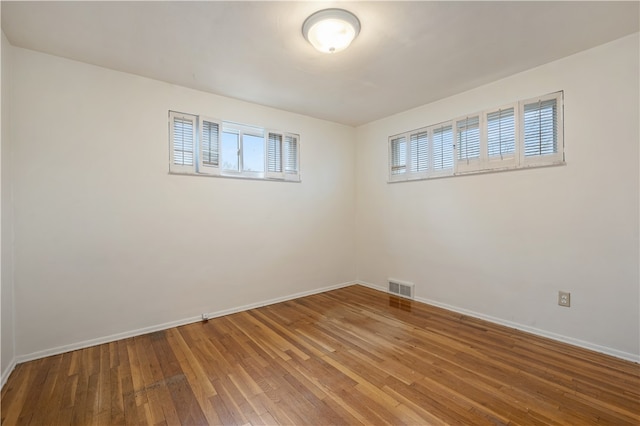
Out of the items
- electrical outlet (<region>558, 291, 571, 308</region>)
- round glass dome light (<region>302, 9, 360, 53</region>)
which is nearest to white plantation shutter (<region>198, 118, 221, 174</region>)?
round glass dome light (<region>302, 9, 360, 53</region>)

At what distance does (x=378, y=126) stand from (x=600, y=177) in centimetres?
267

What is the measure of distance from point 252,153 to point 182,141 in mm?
841

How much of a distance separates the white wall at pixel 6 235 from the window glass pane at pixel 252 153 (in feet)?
6.60

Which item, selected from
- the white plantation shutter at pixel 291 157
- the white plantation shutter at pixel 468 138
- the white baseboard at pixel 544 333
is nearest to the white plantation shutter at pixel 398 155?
the white plantation shutter at pixel 468 138

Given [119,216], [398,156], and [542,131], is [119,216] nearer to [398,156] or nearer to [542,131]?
[398,156]

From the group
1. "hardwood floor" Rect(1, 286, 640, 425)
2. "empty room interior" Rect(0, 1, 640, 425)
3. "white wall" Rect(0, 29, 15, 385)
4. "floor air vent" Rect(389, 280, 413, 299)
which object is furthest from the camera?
"floor air vent" Rect(389, 280, 413, 299)

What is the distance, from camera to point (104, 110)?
8.77ft

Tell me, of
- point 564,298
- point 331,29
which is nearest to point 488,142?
point 564,298

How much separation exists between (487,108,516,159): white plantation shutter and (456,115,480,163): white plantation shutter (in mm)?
128

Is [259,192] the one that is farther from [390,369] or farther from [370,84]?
[390,369]

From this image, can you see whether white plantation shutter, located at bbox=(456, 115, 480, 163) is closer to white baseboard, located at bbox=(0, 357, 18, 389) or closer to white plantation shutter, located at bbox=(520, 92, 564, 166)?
white plantation shutter, located at bbox=(520, 92, 564, 166)

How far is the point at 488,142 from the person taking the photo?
3.11 m

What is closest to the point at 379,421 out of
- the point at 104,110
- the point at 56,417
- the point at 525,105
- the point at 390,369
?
the point at 390,369

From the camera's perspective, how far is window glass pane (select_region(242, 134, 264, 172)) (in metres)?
3.58
